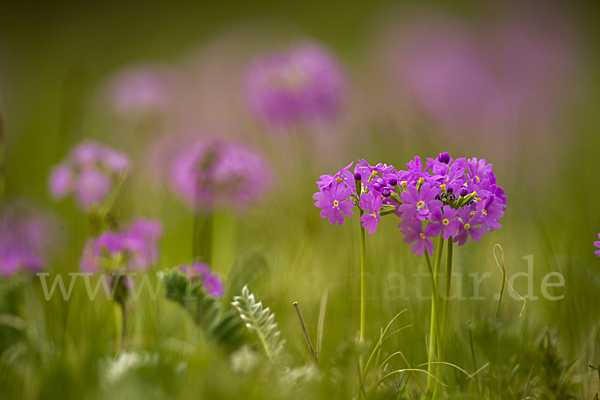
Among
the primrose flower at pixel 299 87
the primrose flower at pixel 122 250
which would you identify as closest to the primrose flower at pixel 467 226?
the primrose flower at pixel 122 250

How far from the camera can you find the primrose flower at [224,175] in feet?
7.66

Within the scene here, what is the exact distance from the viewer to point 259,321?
52.5 inches

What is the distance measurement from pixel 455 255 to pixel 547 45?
726cm

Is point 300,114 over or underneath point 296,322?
over

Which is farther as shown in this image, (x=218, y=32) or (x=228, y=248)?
(x=218, y=32)

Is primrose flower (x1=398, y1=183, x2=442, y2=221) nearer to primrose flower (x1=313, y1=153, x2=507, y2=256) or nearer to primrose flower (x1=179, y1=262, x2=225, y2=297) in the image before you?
primrose flower (x1=313, y1=153, x2=507, y2=256)

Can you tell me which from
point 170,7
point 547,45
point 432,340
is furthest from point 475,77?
point 170,7

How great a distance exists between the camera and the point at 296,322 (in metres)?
1.81

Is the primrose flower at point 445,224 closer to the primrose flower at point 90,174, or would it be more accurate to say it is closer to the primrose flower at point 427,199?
the primrose flower at point 427,199

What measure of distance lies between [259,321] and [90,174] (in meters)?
1.08

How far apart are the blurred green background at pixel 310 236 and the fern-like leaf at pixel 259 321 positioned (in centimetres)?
14

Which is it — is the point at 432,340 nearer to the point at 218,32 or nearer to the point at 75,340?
the point at 75,340

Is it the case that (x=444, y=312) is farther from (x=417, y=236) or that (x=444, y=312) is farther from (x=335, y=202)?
(x=335, y=202)

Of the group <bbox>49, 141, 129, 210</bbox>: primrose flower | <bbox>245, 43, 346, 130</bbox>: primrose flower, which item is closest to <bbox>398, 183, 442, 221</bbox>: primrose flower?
<bbox>49, 141, 129, 210</bbox>: primrose flower
